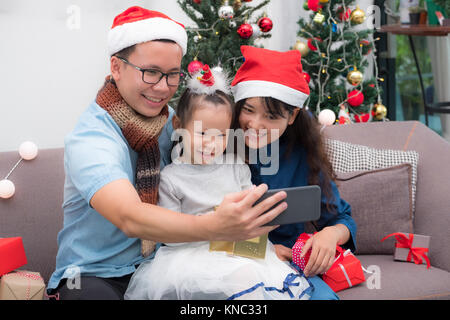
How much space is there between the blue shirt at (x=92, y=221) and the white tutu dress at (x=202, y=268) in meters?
0.08

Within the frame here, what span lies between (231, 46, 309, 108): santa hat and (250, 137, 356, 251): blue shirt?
0.70 ft

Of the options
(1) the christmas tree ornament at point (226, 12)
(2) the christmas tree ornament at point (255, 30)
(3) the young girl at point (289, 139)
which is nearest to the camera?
(3) the young girl at point (289, 139)

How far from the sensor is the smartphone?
1.10 m

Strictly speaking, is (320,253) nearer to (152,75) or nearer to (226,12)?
(152,75)

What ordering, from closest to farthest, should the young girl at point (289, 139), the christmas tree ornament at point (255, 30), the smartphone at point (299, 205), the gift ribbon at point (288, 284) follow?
the smartphone at point (299, 205)
the gift ribbon at point (288, 284)
the young girl at point (289, 139)
the christmas tree ornament at point (255, 30)

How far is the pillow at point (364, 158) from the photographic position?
6.42 ft


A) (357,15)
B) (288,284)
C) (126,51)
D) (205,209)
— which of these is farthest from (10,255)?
(357,15)

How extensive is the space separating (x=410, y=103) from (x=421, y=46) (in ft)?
1.84

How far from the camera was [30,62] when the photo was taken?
2518 millimetres

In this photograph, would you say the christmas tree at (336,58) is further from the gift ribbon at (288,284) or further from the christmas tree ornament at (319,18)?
the gift ribbon at (288,284)

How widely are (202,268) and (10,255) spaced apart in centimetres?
64

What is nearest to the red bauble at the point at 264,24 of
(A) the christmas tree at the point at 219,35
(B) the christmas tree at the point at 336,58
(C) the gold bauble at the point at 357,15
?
(A) the christmas tree at the point at 219,35
